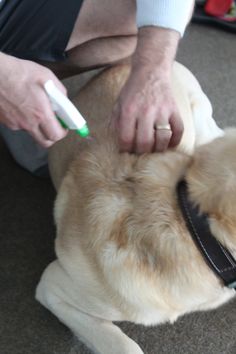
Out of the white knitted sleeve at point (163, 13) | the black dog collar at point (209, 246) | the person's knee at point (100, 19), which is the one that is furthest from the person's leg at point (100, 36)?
the black dog collar at point (209, 246)

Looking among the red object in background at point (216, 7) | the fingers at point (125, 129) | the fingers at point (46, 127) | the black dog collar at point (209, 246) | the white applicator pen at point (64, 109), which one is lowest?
the red object in background at point (216, 7)

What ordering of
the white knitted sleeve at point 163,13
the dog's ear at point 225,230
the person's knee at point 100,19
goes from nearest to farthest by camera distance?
the dog's ear at point 225,230, the white knitted sleeve at point 163,13, the person's knee at point 100,19

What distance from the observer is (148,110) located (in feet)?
2.94

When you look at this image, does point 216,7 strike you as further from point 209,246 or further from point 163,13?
point 209,246

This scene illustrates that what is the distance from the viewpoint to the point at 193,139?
1174 mm

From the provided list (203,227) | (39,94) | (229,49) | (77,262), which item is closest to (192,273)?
(203,227)

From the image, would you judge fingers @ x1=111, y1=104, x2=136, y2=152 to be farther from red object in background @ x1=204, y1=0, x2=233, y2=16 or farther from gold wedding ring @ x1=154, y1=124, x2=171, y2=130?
red object in background @ x1=204, y1=0, x2=233, y2=16

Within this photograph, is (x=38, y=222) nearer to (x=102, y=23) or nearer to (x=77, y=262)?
(x=77, y=262)

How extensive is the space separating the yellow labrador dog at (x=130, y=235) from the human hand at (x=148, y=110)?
0.11ft

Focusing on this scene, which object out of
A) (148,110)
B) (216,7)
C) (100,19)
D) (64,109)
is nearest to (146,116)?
(148,110)

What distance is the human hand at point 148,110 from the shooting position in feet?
2.94

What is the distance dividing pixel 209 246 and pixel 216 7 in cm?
161

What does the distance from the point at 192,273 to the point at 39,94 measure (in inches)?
16.2

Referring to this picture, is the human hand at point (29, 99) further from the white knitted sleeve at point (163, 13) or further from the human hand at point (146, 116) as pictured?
the white knitted sleeve at point (163, 13)
